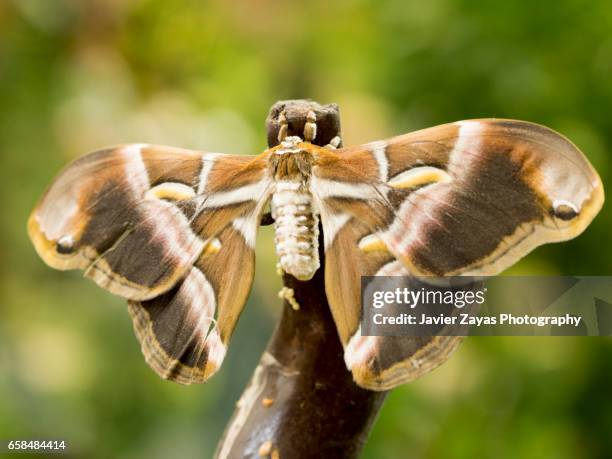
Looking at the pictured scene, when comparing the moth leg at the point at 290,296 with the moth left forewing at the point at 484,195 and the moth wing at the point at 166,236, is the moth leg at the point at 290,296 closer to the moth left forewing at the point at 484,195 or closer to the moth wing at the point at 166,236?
the moth wing at the point at 166,236

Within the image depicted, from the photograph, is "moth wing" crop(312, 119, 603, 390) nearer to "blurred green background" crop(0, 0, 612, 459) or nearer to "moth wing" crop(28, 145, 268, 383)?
"moth wing" crop(28, 145, 268, 383)

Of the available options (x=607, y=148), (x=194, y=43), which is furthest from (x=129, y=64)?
(x=607, y=148)

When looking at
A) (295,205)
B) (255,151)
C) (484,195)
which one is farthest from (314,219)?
(255,151)

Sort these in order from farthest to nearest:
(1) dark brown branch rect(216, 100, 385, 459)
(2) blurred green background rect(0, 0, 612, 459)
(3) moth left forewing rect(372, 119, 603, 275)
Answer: (2) blurred green background rect(0, 0, 612, 459) < (1) dark brown branch rect(216, 100, 385, 459) < (3) moth left forewing rect(372, 119, 603, 275)

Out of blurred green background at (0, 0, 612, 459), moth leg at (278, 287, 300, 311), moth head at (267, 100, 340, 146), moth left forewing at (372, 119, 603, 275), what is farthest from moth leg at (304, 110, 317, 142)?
blurred green background at (0, 0, 612, 459)

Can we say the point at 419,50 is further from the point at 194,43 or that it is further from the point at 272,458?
the point at 272,458

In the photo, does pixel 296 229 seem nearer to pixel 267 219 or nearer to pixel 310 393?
pixel 267 219

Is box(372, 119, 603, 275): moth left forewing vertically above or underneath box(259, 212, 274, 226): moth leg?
above
